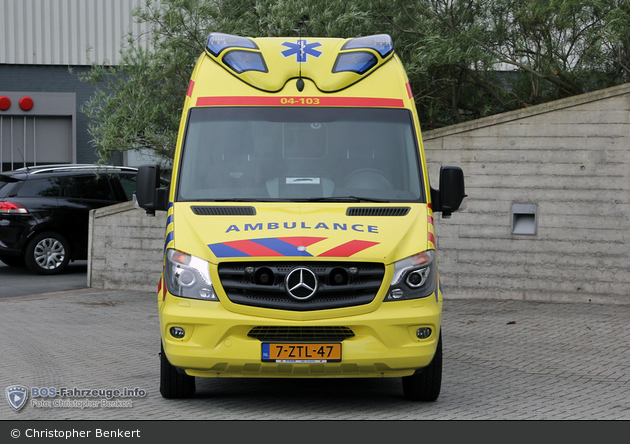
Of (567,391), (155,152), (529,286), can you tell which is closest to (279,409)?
(567,391)

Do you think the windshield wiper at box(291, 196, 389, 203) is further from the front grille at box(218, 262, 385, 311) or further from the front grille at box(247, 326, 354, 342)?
the front grille at box(247, 326, 354, 342)

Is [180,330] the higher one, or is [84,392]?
[180,330]

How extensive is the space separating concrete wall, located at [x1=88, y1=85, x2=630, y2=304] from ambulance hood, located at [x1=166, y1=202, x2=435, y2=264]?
5.56m

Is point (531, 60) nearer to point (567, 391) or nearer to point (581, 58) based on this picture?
point (581, 58)

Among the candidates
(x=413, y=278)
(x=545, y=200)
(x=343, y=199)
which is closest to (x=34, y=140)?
(x=545, y=200)

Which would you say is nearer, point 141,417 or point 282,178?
point 141,417

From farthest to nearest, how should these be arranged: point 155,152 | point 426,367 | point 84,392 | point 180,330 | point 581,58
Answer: point 155,152
point 581,58
point 84,392
point 426,367
point 180,330

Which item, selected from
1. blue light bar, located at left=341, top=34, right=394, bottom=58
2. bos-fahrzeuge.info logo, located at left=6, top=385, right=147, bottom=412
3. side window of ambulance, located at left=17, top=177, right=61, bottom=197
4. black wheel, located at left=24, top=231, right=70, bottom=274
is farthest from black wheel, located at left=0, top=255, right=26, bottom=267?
blue light bar, located at left=341, top=34, right=394, bottom=58

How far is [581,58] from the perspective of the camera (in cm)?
1209

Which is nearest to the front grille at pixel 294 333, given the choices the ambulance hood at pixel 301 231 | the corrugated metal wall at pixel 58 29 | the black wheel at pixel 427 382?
the ambulance hood at pixel 301 231

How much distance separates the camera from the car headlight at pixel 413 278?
5.50 meters

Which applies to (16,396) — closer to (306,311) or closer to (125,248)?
(306,311)

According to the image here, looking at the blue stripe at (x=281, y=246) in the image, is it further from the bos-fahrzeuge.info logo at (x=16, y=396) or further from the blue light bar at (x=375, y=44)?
the bos-fahrzeuge.info logo at (x=16, y=396)

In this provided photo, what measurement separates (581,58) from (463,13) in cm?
190
